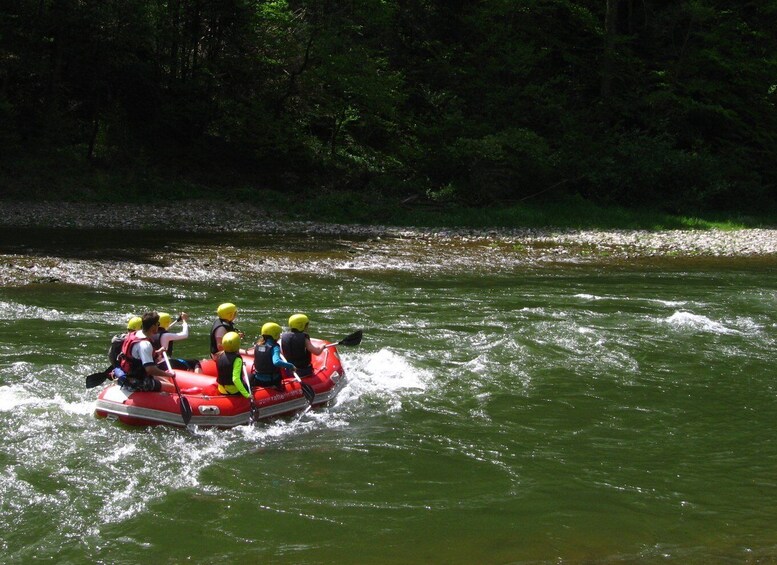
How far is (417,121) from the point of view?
2764cm

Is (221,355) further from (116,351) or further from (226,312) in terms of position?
(116,351)

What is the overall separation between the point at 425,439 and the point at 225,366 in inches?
81.7

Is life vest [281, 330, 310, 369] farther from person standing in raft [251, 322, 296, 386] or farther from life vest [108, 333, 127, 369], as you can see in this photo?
life vest [108, 333, 127, 369]

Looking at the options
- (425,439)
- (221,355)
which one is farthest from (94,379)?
(425,439)

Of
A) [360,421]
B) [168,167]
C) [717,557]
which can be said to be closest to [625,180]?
[168,167]

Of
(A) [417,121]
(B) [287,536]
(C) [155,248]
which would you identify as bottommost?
(B) [287,536]

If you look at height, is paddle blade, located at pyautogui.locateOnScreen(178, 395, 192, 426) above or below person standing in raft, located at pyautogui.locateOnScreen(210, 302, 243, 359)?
below

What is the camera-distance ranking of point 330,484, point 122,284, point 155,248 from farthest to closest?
1. point 155,248
2. point 122,284
3. point 330,484

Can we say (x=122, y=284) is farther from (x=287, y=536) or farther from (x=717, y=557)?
(x=717, y=557)

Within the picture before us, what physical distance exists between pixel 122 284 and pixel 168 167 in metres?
12.5

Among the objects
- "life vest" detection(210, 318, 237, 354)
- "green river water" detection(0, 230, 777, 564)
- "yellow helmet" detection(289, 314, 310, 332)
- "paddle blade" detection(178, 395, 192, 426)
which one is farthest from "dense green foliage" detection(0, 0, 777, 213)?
"paddle blade" detection(178, 395, 192, 426)

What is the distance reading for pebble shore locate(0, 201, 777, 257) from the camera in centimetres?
1969

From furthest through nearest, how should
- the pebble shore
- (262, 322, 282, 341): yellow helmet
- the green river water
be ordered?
the pebble shore → (262, 322, 282, 341): yellow helmet → the green river water

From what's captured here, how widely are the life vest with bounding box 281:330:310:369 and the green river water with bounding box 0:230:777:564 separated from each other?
1.91ft
